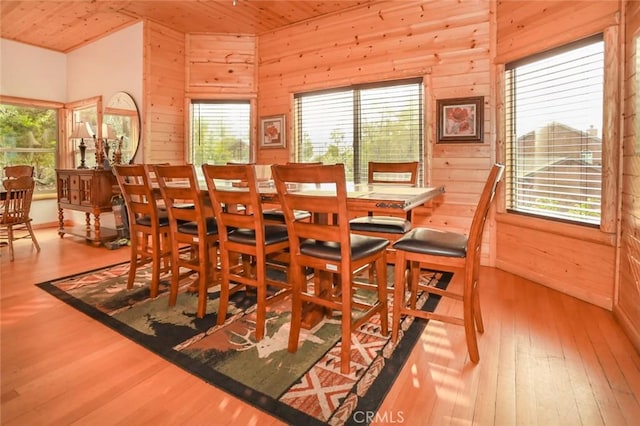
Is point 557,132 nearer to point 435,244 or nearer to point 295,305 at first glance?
point 435,244

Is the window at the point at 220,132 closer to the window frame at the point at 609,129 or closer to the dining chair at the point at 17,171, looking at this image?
the dining chair at the point at 17,171

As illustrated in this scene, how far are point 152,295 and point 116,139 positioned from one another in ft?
10.7

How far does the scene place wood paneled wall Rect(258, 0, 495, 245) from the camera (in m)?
3.68

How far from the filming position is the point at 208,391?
1.67 metres

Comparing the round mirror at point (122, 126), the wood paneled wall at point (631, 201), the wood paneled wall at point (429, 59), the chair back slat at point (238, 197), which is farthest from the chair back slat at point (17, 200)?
the wood paneled wall at point (631, 201)

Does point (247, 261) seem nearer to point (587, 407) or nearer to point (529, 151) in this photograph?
point (587, 407)

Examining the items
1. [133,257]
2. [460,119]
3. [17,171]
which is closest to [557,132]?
[460,119]

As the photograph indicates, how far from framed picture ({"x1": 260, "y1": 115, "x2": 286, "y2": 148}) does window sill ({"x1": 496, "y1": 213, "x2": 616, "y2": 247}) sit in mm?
2900

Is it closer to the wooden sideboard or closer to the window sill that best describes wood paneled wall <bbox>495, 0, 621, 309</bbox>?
the window sill

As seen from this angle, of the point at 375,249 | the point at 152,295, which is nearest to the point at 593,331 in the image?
the point at 375,249

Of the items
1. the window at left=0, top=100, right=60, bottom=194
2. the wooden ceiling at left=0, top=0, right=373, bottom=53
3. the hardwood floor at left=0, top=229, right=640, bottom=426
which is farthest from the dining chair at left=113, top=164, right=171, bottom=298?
the window at left=0, top=100, right=60, bottom=194

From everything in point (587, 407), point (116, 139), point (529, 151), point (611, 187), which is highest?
point (116, 139)

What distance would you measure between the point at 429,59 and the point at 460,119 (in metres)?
0.74

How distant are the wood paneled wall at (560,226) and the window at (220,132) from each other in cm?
331
